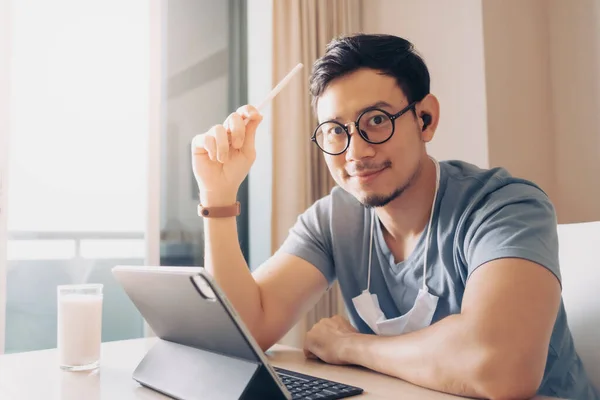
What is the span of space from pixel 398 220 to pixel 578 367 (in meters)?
0.48

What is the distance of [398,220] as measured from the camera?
1.28 meters

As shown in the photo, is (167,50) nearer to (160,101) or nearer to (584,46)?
(160,101)

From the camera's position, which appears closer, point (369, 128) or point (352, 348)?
point (352, 348)

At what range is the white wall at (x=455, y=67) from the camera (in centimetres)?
234

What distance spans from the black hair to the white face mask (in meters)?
0.20

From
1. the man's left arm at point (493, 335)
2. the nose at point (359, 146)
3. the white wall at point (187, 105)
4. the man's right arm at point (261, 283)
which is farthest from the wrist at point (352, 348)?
the white wall at point (187, 105)

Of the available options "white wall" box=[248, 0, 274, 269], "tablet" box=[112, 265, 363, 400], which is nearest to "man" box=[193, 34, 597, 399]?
"tablet" box=[112, 265, 363, 400]

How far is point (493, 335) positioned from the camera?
33.0 inches

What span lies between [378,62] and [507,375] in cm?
71

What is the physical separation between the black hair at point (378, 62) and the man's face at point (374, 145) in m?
0.02

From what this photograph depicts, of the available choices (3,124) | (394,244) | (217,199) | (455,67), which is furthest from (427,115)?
(3,124)

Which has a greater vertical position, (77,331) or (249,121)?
(249,121)

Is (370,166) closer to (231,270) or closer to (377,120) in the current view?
(377,120)

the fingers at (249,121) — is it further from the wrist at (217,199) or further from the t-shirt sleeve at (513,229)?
the t-shirt sleeve at (513,229)
